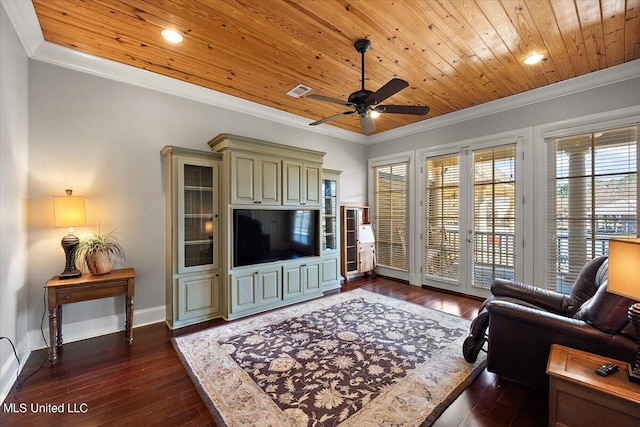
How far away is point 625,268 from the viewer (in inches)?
59.8

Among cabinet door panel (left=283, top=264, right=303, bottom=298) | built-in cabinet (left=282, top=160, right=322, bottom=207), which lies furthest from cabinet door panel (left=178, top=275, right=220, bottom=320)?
built-in cabinet (left=282, top=160, right=322, bottom=207)

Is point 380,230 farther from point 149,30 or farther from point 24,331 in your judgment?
point 24,331

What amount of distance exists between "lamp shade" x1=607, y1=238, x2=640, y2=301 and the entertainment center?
3.28 metres

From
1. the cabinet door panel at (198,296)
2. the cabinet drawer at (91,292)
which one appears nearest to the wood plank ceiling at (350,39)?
the cabinet drawer at (91,292)

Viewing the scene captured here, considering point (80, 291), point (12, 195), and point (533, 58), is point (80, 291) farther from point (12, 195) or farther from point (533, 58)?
point (533, 58)

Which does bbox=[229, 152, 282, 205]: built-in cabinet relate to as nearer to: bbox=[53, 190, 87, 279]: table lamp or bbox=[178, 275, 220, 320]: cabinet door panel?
bbox=[178, 275, 220, 320]: cabinet door panel

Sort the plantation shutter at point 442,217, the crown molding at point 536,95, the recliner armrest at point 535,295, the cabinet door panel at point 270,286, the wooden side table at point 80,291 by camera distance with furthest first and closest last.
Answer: the plantation shutter at point 442,217, the cabinet door panel at point 270,286, the crown molding at point 536,95, the recliner armrest at point 535,295, the wooden side table at point 80,291

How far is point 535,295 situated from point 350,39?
305 cm

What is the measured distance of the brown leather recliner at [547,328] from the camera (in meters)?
1.79

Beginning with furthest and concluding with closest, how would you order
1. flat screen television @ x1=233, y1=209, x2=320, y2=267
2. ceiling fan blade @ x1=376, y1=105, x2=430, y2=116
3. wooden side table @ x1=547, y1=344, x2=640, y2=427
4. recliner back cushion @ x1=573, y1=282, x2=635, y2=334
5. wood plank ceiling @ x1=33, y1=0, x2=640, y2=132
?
flat screen television @ x1=233, y1=209, x2=320, y2=267, ceiling fan blade @ x1=376, y1=105, x2=430, y2=116, wood plank ceiling @ x1=33, y1=0, x2=640, y2=132, recliner back cushion @ x1=573, y1=282, x2=635, y2=334, wooden side table @ x1=547, y1=344, x2=640, y2=427

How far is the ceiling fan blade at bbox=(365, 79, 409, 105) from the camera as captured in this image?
2.34 m

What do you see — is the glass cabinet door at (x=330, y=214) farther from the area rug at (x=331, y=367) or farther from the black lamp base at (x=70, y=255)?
the black lamp base at (x=70, y=255)

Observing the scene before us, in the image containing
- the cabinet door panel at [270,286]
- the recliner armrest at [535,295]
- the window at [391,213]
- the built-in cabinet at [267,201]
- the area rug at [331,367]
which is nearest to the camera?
the area rug at [331,367]

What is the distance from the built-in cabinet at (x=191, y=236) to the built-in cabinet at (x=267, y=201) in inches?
5.5
